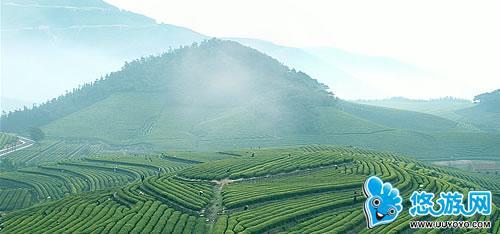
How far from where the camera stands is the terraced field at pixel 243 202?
62.9 m

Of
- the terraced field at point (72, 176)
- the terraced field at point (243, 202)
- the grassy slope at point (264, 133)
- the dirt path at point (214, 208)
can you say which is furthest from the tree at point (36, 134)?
the dirt path at point (214, 208)

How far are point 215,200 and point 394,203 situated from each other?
33.2 metres

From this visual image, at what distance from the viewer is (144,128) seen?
187 metres

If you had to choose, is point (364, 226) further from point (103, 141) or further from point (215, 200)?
point (103, 141)

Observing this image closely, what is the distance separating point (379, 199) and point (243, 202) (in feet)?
85.5

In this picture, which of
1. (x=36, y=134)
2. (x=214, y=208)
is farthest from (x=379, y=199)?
(x=36, y=134)

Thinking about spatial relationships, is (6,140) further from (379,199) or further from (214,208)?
(379,199)

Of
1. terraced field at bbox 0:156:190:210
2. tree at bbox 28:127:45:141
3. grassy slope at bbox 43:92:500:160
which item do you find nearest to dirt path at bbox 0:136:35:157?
tree at bbox 28:127:45:141

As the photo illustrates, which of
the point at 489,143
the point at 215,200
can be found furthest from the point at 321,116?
the point at 215,200

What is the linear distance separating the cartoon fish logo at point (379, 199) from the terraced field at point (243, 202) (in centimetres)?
1036

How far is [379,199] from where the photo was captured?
49.2 m

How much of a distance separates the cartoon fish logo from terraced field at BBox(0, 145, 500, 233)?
10.4 metres

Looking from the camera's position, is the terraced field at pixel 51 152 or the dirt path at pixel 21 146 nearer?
the terraced field at pixel 51 152

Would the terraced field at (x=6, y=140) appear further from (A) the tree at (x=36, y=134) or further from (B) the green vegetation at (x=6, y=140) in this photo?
(A) the tree at (x=36, y=134)
